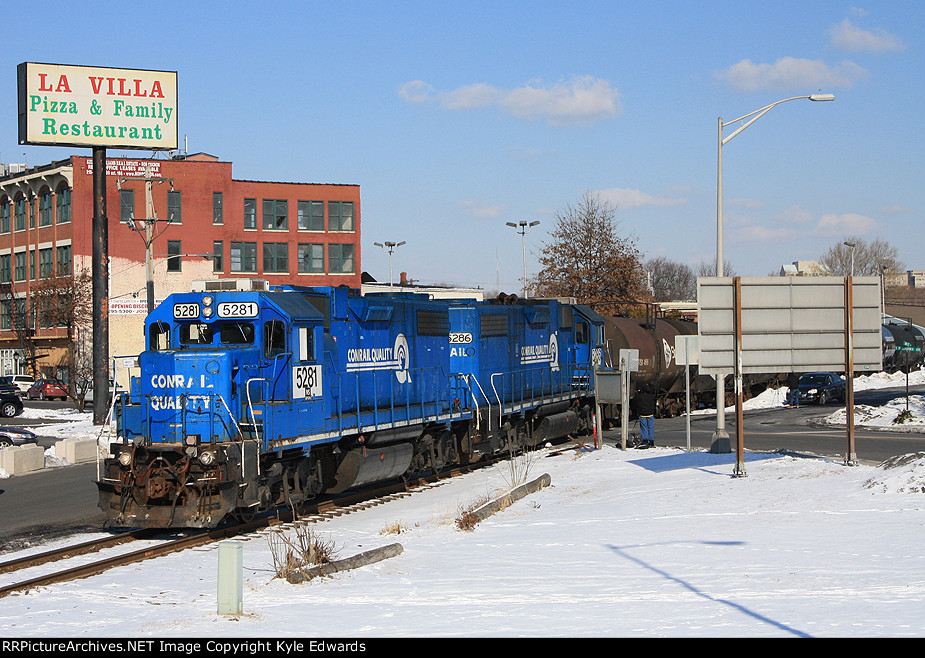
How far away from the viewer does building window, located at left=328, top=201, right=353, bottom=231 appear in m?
72.6

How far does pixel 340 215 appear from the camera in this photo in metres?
72.8

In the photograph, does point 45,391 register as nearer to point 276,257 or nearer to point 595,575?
point 276,257

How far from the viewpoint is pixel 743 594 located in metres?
9.64

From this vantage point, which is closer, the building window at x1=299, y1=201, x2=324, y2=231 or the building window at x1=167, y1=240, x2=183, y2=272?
the building window at x1=167, y1=240, x2=183, y2=272

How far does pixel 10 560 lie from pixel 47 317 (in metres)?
53.7

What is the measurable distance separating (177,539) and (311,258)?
190 feet

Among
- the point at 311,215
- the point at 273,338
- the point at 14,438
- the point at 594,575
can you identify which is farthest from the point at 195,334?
the point at 311,215

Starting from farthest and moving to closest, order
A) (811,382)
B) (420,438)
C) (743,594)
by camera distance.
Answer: (811,382) → (420,438) → (743,594)

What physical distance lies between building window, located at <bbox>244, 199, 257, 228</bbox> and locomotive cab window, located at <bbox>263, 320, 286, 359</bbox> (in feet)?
182

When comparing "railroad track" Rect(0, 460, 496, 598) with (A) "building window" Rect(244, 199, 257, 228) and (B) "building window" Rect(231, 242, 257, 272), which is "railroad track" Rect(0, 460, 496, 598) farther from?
(A) "building window" Rect(244, 199, 257, 228)

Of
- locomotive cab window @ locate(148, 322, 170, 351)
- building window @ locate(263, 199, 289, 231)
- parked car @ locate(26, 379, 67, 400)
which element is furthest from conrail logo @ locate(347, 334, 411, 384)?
building window @ locate(263, 199, 289, 231)

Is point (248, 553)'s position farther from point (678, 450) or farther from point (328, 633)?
point (678, 450)

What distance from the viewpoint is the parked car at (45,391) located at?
205 feet

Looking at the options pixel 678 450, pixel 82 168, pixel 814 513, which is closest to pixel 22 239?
pixel 82 168
